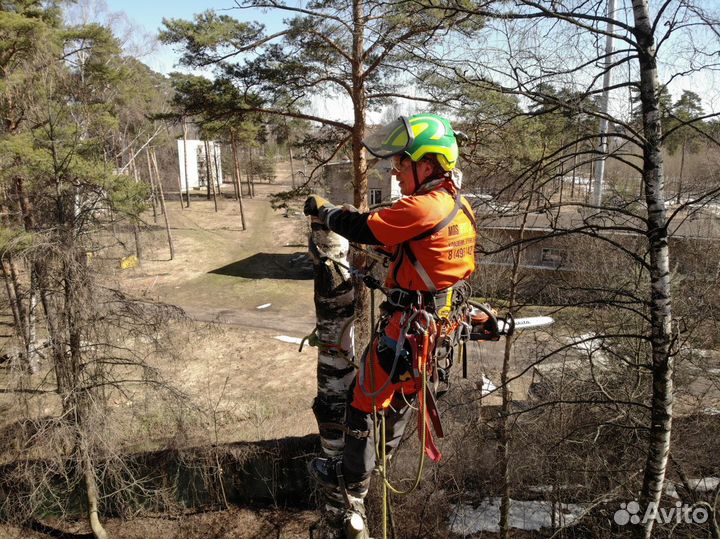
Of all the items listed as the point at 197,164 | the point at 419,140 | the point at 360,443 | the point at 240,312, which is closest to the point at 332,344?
the point at 360,443

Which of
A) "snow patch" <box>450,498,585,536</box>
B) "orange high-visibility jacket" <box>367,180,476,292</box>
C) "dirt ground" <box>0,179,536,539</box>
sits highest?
"orange high-visibility jacket" <box>367,180,476,292</box>

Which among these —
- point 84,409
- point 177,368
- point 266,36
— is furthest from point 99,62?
point 84,409

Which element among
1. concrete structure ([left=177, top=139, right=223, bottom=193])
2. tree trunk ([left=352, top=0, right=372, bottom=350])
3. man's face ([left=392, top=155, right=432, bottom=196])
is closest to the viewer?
man's face ([left=392, top=155, right=432, bottom=196])

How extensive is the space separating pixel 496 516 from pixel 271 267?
20797 mm

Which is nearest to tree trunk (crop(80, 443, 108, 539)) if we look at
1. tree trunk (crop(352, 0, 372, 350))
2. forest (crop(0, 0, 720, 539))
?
forest (crop(0, 0, 720, 539))

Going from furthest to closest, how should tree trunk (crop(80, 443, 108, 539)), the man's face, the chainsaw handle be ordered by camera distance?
tree trunk (crop(80, 443, 108, 539)), the chainsaw handle, the man's face

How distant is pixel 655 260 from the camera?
11.9 ft

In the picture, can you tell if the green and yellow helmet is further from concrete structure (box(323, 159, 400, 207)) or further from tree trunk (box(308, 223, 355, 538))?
concrete structure (box(323, 159, 400, 207))

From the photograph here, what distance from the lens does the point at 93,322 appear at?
8.50 metres

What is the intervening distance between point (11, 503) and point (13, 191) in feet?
27.5

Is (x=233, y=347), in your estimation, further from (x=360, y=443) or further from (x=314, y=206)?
(x=314, y=206)

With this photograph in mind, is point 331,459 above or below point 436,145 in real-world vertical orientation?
below

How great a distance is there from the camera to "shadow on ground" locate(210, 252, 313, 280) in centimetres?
2727

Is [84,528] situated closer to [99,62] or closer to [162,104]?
[99,62]
